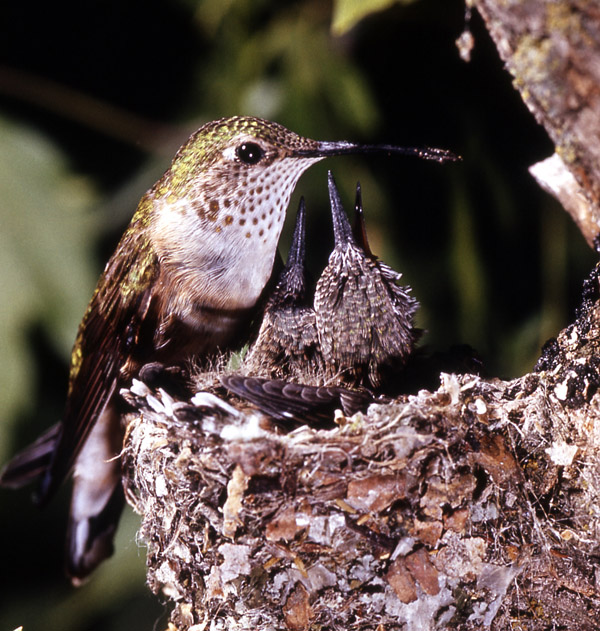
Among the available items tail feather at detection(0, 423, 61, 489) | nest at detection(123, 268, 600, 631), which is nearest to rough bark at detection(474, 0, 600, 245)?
nest at detection(123, 268, 600, 631)

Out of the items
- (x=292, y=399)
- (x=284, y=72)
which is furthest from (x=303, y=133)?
(x=292, y=399)

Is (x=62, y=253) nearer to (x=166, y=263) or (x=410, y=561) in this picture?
(x=166, y=263)

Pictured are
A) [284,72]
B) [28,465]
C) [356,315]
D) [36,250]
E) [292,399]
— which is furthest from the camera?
[284,72]

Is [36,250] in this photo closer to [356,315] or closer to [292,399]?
[356,315]

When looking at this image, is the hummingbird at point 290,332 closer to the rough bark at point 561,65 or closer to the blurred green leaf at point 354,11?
the blurred green leaf at point 354,11

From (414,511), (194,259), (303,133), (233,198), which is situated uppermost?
(303,133)

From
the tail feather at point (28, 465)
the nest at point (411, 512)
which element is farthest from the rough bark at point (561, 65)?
the tail feather at point (28, 465)

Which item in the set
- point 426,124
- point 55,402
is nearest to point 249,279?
point 426,124
